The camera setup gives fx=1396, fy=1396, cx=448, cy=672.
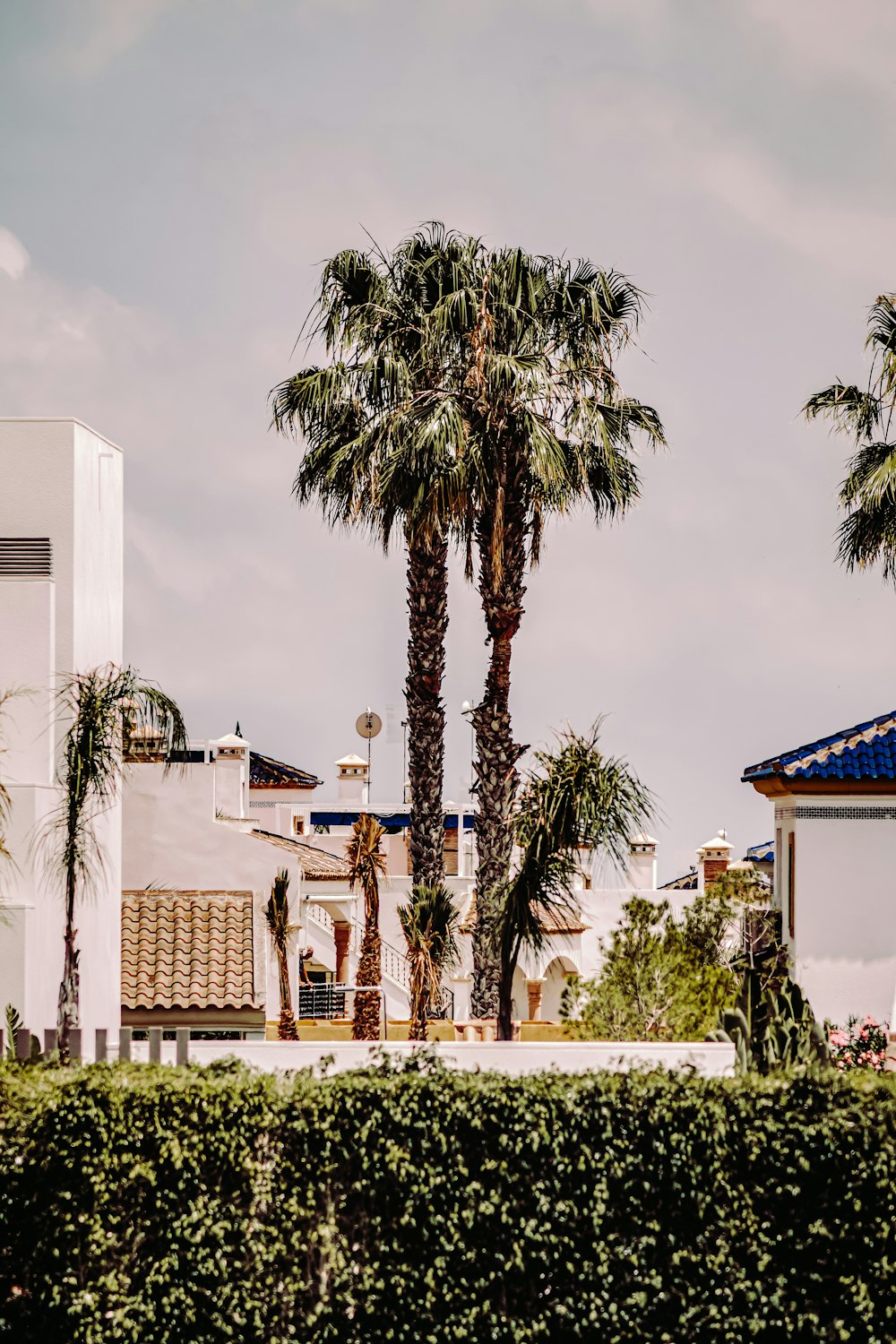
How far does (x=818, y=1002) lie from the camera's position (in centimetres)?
2264

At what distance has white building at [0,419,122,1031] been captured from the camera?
52.9ft

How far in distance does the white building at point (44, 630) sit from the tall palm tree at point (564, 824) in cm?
545

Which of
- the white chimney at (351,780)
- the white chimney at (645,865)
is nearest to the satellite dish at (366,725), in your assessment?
the white chimney at (351,780)

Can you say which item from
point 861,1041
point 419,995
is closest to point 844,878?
point 861,1041

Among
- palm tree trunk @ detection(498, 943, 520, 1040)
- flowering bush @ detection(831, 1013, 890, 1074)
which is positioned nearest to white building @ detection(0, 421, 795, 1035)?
palm tree trunk @ detection(498, 943, 520, 1040)

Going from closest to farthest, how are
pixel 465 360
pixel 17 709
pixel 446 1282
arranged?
pixel 446 1282 → pixel 17 709 → pixel 465 360

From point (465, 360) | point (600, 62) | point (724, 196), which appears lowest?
point (465, 360)

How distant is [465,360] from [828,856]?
9986 millimetres

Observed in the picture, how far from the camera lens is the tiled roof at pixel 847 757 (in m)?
22.6

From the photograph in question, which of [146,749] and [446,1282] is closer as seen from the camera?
[446,1282]

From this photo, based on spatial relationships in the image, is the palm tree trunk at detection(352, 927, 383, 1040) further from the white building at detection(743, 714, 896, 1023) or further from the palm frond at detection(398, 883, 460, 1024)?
the white building at detection(743, 714, 896, 1023)

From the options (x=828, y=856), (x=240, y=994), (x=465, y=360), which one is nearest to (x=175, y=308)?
(x=465, y=360)

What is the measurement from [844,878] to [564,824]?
797 cm

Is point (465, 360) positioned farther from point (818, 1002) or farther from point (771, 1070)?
point (771, 1070)
